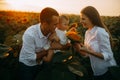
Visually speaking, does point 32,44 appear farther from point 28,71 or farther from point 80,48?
point 80,48

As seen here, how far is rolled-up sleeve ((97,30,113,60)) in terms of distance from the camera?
4672 mm

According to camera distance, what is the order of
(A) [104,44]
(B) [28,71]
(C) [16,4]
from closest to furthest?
1. (A) [104,44]
2. (B) [28,71]
3. (C) [16,4]

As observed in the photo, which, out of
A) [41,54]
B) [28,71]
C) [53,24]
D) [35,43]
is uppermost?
[53,24]

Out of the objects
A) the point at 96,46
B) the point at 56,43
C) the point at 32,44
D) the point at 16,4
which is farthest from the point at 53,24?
the point at 16,4

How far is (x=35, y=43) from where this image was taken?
187 inches

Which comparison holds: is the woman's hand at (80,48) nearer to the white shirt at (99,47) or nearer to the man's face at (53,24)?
the white shirt at (99,47)

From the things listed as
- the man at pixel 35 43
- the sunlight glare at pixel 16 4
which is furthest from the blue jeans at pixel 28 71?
the sunlight glare at pixel 16 4

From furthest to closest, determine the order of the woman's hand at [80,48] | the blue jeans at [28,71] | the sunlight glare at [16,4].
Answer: the sunlight glare at [16,4] → the blue jeans at [28,71] → the woman's hand at [80,48]

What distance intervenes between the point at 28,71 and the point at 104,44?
108 centimetres

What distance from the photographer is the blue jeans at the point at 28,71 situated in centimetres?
477

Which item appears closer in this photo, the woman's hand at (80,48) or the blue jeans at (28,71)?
the woman's hand at (80,48)

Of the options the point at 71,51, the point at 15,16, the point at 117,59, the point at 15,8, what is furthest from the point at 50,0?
the point at 71,51

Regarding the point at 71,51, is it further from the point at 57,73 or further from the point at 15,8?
the point at 15,8

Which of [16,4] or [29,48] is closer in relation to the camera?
[29,48]
